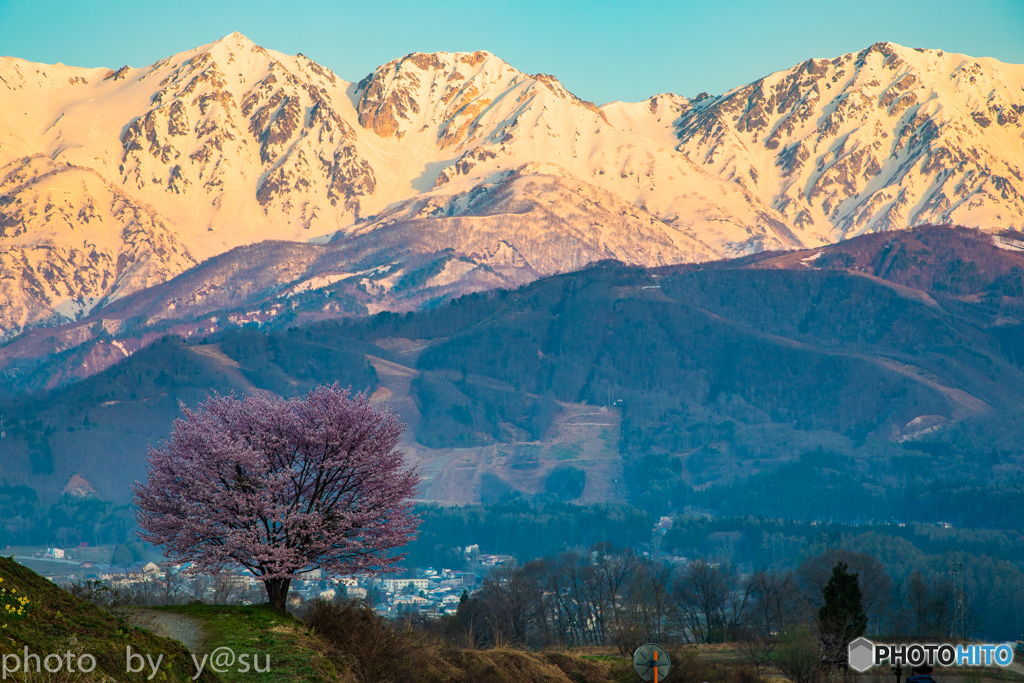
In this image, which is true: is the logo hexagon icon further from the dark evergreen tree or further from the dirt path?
the dirt path

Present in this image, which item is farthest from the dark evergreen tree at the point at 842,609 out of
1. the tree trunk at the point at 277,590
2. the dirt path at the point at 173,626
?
the dirt path at the point at 173,626

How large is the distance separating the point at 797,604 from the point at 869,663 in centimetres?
7471

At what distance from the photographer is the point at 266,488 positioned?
140 ft

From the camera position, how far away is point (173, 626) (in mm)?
38625

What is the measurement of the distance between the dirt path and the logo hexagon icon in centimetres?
3333

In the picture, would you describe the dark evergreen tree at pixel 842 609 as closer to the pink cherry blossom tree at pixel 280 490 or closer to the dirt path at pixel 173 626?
the pink cherry blossom tree at pixel 280 490

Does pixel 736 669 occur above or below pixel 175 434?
below

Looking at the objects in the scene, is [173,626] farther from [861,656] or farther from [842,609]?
[842,609]

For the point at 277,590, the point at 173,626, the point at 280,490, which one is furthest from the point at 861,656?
the point at 173,626


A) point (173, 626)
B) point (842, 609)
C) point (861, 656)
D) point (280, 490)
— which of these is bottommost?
point (861, 656)

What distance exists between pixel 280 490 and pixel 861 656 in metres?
35.0

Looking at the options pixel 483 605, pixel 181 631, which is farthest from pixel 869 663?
pixel 483 605

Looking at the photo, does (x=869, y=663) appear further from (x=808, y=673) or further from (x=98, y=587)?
(x=98, y=587)

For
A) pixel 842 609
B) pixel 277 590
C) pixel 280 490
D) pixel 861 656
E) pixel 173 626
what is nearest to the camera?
pixel 173 626
